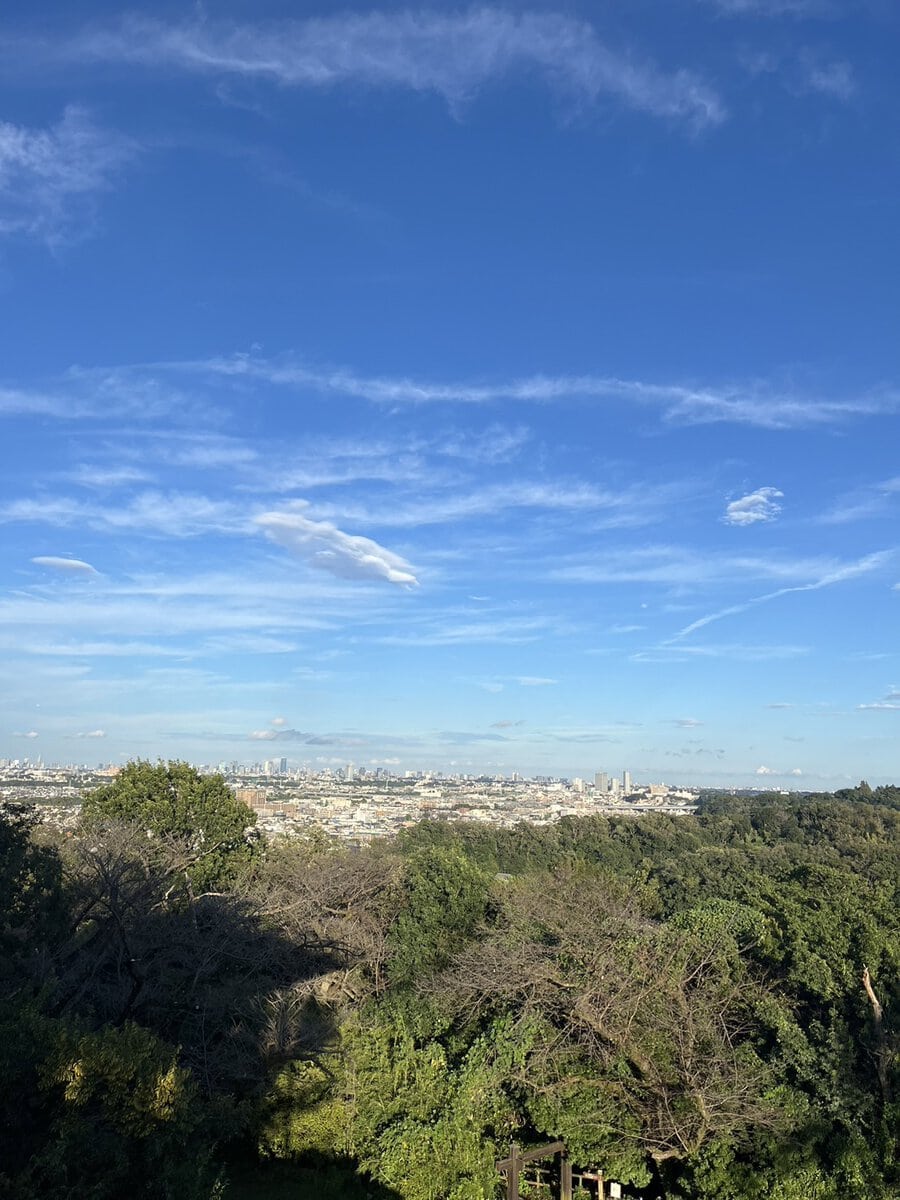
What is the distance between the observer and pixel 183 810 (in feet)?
104

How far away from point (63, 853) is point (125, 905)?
29.5 ft

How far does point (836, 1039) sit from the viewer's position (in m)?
14.0

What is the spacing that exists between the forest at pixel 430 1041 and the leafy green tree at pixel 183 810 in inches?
296

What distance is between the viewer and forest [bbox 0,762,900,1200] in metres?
8.31

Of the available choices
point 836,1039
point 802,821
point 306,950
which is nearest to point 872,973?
point 836,1039

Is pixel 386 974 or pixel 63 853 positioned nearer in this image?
pixel 386 974

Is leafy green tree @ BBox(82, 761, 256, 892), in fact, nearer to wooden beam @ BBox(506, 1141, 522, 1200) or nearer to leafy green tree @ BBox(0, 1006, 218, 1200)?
wooden beam @ BBox(506, 1141, 522, 1200)

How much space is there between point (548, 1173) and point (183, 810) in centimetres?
2200

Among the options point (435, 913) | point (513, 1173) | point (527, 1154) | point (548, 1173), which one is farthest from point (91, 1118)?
point (435, 913)

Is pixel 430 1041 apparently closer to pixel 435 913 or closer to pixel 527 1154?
pixel 527 1154

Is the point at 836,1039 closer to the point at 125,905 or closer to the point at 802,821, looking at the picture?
the point at 125,905

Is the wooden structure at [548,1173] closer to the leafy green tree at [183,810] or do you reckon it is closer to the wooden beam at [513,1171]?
the wooden beam at [513,1171]

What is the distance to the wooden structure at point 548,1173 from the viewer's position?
10219 mm

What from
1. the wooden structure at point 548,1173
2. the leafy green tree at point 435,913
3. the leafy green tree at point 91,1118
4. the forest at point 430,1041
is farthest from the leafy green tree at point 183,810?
the leafy green tree at point 91,1118
